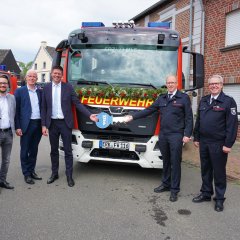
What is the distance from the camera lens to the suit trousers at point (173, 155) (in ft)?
15.4

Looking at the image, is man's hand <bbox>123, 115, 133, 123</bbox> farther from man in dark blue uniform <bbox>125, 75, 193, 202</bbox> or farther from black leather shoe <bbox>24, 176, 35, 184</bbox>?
black leather shoe <bbox>24, 176, 35, 184</bbox>

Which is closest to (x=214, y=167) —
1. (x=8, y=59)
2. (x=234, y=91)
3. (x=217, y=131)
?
(x=217, y=131)

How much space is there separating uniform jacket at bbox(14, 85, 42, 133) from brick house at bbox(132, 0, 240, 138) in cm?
718

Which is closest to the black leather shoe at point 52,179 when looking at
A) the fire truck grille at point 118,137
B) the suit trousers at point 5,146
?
the suit trousers at point 5,146

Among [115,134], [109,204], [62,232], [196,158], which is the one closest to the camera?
[62,232]

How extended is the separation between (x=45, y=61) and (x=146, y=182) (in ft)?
186

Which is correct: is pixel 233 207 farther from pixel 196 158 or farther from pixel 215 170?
pixel 196 158

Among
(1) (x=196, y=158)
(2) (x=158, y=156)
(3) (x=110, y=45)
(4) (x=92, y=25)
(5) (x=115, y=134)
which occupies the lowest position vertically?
(1) (x=196, y=158)

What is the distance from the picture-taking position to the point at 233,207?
4500 mm

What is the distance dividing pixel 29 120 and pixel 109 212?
2.15 m

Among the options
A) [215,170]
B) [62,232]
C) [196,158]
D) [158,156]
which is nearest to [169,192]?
[158,156]

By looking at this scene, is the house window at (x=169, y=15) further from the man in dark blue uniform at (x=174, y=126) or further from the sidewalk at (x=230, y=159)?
the man in dark blue uniform at (x=174, y=126)

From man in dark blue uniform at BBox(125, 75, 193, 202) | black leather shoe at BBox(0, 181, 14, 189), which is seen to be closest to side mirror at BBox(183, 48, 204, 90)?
man in dark blue uniform at BBox(125, 75, 193, 202)

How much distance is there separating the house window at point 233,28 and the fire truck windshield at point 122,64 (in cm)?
549
